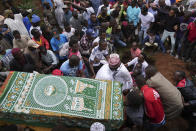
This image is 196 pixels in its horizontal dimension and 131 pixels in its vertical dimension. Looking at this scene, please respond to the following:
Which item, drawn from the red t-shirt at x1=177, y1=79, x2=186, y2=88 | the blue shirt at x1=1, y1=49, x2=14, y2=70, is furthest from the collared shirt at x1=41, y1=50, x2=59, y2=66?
the red t-shirt at x1=177, y1=79, x2=186, y2=88

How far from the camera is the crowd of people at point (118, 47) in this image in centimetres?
315

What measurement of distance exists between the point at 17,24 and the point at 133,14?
4.38 m

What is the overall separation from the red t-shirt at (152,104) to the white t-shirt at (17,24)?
4.71 m

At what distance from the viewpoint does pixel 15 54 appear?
3.62 meters

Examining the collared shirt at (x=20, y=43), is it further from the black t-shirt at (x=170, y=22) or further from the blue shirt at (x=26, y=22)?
the black t-shirt at (x=170, y=22)

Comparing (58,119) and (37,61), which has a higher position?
(58,119)

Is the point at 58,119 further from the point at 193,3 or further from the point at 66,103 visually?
the point at 193,3

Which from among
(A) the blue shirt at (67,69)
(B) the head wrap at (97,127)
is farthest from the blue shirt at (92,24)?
(B) the head wrap at (97,127)

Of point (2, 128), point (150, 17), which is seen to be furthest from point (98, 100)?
point (150, 17)

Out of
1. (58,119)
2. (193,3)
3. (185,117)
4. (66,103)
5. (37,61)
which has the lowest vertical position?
(185,117)

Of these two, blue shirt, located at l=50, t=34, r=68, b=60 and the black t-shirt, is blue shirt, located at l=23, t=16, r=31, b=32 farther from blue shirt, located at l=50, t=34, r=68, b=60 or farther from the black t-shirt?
the black t-shirt

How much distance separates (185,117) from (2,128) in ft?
12.1

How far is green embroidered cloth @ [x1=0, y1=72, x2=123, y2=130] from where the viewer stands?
94.3 inches

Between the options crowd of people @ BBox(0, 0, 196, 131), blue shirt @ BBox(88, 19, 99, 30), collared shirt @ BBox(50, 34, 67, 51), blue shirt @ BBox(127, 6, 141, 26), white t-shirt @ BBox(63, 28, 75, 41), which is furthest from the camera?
blue shirt @ BBox(127, 6, 141, 26)
